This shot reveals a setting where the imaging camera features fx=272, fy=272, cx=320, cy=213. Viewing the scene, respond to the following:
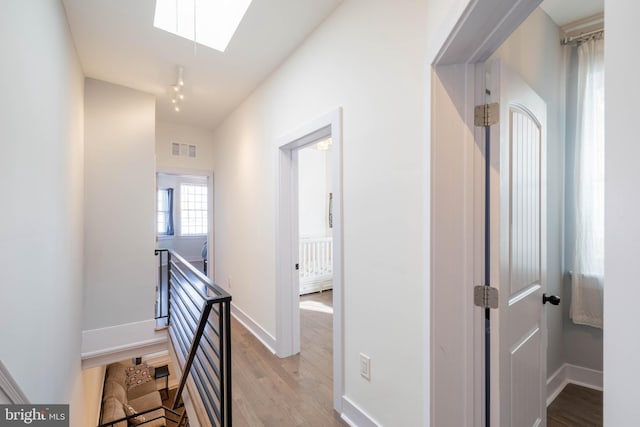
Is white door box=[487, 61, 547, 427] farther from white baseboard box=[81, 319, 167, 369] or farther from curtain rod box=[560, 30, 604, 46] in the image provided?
white baseboard box=[81, 319, 167, 369]

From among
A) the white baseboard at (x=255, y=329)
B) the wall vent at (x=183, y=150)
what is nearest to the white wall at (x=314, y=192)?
the wall vent at (x=183, y=150)

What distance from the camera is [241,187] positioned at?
370 cm

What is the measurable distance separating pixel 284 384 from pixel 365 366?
917 mm

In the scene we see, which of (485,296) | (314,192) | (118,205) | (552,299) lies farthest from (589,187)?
(118,205)

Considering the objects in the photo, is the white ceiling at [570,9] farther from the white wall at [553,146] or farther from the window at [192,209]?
the window at [192,209]

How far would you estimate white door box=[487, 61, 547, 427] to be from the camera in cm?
119

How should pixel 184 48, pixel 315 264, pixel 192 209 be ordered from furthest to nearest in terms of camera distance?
pixel 192 209 < pixel 315 264 < pixel 184 48

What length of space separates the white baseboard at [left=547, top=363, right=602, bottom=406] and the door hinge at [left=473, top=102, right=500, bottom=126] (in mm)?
2220

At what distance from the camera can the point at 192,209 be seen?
8914mm

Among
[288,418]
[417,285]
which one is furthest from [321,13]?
[288,418]

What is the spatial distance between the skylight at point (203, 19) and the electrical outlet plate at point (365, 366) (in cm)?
261

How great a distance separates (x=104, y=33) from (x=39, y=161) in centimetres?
150

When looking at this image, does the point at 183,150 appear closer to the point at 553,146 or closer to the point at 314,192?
the point at 314,192

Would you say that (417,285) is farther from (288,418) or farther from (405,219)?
(288,418)
